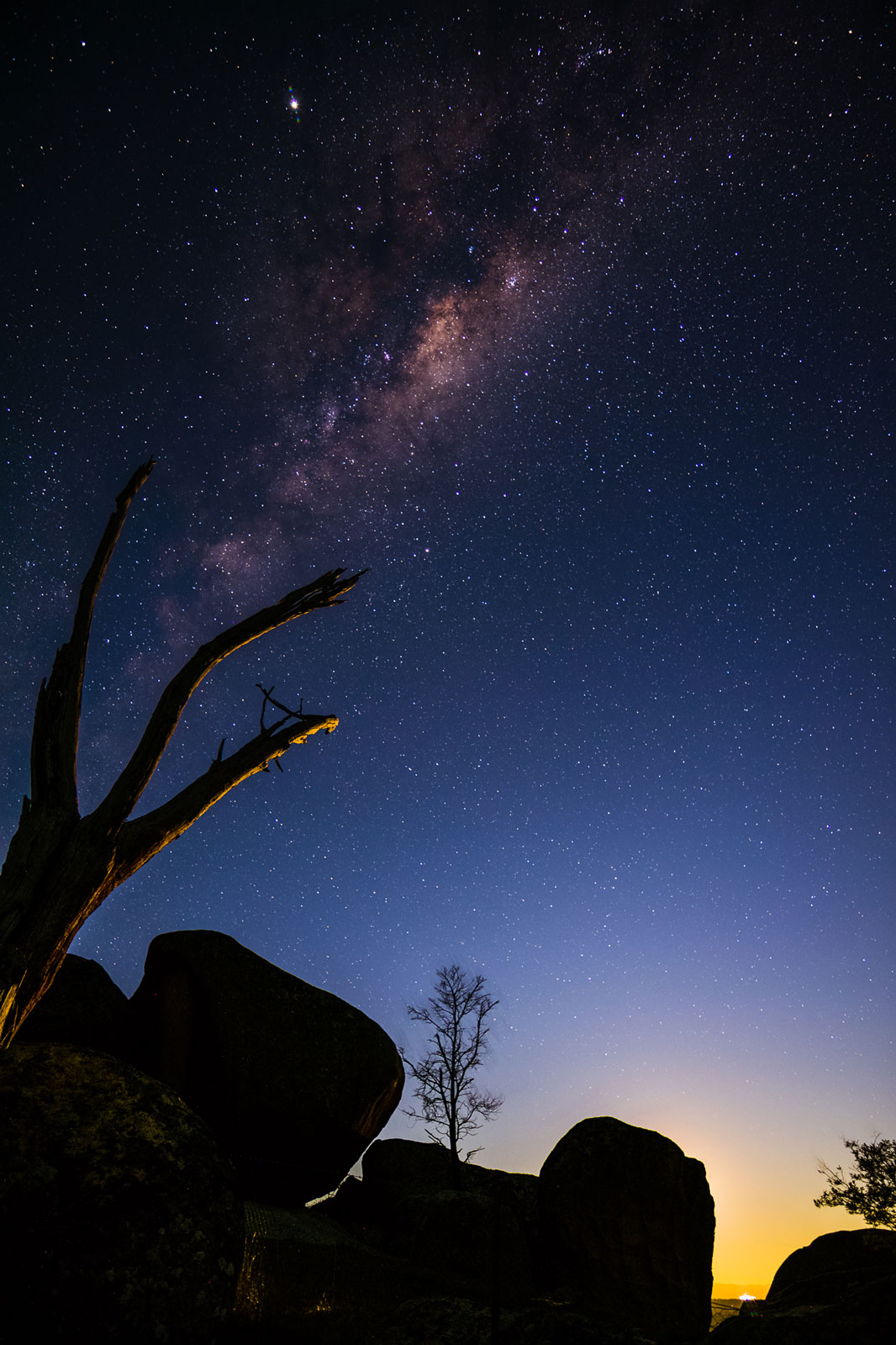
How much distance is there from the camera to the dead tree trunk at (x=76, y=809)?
20.9 ft

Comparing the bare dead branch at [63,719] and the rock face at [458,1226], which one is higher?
the bare dead branch at [63,719]

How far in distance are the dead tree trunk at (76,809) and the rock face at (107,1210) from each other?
3.37ft

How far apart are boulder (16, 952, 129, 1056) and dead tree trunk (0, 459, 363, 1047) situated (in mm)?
5601

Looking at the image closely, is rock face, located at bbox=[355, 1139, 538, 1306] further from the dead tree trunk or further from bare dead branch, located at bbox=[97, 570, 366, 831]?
bare dead branch, located at bbox=[97, 570, 366, 831]

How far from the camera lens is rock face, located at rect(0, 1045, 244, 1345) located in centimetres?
430

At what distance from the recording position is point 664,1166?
12938mm

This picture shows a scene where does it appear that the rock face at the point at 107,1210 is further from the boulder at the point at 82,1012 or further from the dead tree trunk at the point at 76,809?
the boulder at the point at 82,1012

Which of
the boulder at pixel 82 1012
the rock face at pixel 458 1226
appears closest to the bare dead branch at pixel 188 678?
the boulder at pixel 82 1012

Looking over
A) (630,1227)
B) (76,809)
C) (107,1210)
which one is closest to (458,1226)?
(630,1227)

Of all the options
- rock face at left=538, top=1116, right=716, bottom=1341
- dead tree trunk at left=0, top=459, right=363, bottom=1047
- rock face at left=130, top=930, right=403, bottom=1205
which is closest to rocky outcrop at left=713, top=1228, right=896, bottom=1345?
dead tree trunk at left=0, top=459, right=363, bottom=1047

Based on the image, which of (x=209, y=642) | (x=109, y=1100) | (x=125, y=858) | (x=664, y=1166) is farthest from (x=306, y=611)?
(x=664, y=1166)

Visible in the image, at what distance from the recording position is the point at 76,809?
724cm

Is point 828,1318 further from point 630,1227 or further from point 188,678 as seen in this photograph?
point 630,1227

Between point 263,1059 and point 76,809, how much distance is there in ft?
27.1
